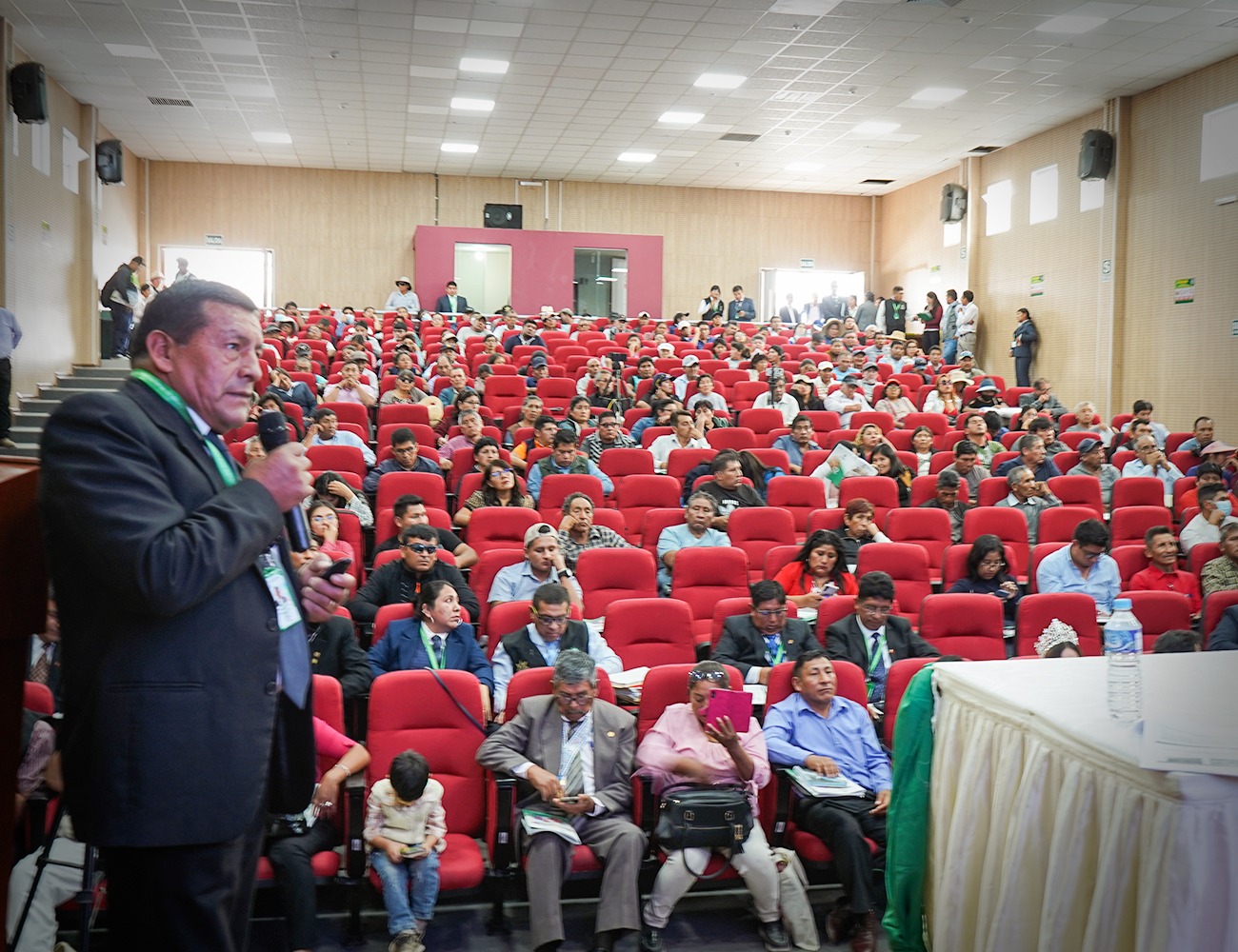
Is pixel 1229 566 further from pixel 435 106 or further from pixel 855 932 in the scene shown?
pixel 435 106

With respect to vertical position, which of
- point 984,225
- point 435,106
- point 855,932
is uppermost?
point 435,106

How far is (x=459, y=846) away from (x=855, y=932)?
144 cm

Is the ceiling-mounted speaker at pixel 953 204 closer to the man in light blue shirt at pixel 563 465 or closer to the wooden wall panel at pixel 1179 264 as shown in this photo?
the wooden wall panel at pixel 1179 264

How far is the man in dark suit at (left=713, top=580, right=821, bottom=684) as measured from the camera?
4.91m

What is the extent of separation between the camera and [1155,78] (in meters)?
12.7

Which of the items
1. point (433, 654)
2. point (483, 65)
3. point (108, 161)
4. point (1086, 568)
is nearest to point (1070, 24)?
point (483, 65)

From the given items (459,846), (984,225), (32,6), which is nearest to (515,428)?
(459,846)

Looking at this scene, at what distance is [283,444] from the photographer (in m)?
1.69

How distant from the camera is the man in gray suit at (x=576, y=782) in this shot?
3.65m

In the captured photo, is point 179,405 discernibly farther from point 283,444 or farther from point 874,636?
point 874,636

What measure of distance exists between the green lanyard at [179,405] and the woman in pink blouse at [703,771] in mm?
2566

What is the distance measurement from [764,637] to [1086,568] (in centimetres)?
232

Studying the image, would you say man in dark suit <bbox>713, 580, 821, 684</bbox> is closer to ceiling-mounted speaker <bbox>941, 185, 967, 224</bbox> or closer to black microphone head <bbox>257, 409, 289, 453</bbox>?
black microphone head <bbox>257, 409, 289, 453</bbox>

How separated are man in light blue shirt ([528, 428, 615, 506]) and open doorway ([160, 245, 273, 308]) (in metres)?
13.8
